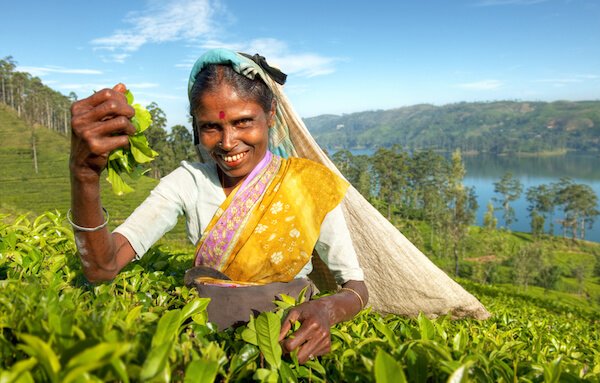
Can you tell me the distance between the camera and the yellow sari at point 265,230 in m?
2.06

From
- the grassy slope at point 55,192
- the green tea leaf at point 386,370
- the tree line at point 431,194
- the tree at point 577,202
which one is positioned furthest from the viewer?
the tree at point 577,202

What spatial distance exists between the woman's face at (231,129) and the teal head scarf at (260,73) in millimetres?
134

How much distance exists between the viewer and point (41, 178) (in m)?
47.7

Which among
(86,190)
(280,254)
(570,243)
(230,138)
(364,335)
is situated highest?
(230,138)

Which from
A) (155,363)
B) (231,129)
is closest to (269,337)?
(155,363)

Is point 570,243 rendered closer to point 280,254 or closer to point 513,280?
point 513,280

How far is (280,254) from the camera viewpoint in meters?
2.09

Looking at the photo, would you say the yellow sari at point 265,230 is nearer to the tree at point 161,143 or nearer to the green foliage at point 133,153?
the green foliage at point 133,153

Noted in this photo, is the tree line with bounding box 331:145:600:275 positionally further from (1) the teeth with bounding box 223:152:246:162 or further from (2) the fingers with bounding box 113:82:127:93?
(2) the fingers with bounding box 113:82:127:93

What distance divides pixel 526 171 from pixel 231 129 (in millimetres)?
165292

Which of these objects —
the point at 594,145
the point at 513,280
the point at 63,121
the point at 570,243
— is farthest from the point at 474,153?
the point at 63,121

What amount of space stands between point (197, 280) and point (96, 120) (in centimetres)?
92

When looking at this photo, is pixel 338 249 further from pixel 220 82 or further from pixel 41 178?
pixel 41 178

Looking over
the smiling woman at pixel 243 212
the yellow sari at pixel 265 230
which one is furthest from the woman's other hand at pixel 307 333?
the yellow sari at pixel 265 230
